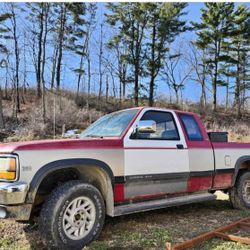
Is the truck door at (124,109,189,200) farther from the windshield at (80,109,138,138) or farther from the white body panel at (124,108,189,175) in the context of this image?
the windshield at (80,109,138,138)

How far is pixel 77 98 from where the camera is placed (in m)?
34.8

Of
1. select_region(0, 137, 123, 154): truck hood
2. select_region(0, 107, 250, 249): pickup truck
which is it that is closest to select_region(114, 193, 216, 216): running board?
select_region(0, 107, 250, 249): pickup truck

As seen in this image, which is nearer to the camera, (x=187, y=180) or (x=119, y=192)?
(x=119, y=192)

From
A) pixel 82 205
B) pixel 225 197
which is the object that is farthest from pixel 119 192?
pixel 225 197

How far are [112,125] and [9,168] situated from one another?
74.6 inches

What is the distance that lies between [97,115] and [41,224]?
1023 inches

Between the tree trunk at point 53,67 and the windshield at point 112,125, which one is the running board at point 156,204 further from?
the tree trunk at point 53,67

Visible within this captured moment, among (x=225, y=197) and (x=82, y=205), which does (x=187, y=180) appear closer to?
(x=82, y=205)

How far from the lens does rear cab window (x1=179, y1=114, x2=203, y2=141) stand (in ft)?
19.0

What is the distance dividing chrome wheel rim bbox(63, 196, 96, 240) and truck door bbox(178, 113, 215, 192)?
78.4 inches

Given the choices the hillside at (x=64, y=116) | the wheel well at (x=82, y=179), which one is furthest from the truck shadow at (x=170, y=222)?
the hillside at (x=64, y=116)

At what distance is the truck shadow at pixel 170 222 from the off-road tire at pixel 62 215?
22 centimetres

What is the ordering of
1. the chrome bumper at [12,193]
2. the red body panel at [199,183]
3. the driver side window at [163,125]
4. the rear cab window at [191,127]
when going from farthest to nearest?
1. the rear cab window at [191,127]
2. the red body panel at [199,183]
3. the driver side window at [163,125]
4. the chrome bumper at [12,193]

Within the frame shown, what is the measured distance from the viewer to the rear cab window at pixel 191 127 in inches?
228
